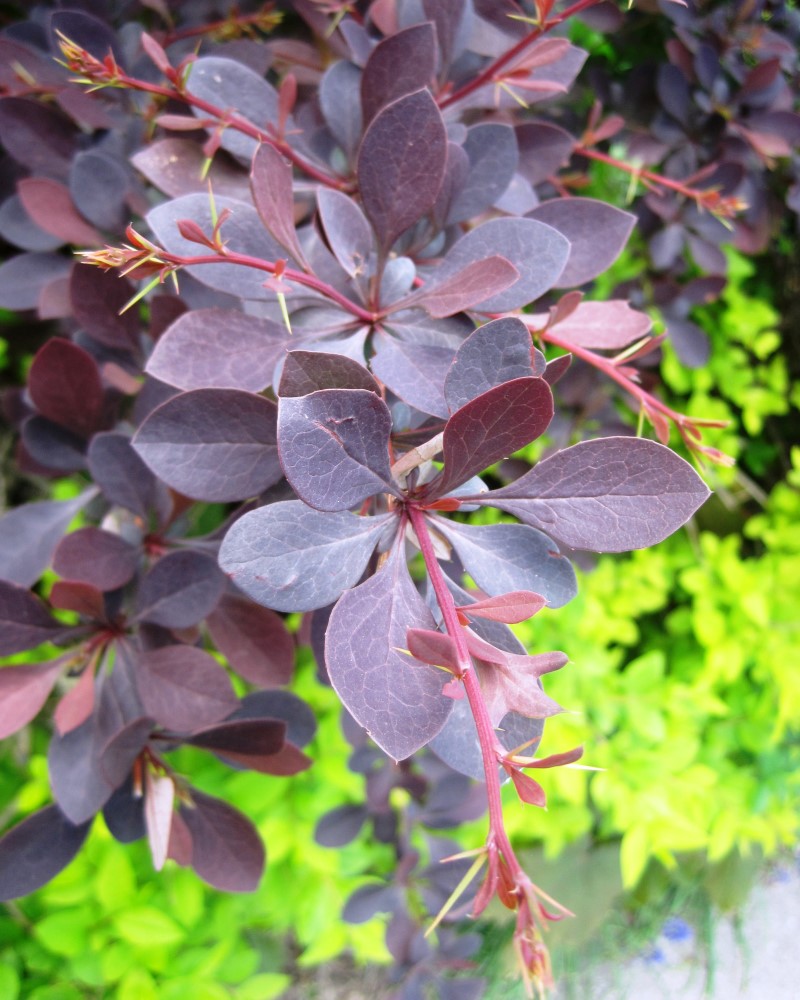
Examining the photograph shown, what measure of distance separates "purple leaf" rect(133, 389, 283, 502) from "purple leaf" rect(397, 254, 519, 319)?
0.11 m

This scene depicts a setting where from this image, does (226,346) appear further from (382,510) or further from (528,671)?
(528,671)

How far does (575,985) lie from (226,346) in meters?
1.79

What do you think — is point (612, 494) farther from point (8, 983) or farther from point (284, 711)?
point (8, 983)

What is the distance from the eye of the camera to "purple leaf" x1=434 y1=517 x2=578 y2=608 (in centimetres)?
37

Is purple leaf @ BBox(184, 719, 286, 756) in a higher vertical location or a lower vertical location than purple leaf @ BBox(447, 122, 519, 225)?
lower

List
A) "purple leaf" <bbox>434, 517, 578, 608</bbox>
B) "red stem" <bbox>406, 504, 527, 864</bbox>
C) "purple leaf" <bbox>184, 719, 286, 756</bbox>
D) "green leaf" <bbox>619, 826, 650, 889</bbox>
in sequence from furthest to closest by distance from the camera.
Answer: "green leaf" <bbox>619, 826, 650, 889</bbox> < "purple leaf" <bbox>184, 719, 286, 756</bbox> < "purple leaf" <bbox>434, 517, 578, 608</bbox> < "red stem" <bbox>406, 504, 527, 864</bbox>

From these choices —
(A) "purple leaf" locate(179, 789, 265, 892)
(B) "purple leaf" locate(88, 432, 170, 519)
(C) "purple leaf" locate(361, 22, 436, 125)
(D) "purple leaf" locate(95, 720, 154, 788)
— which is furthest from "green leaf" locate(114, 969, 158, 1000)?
(C) "purple leaf" locate(361, 22, 436, 125)

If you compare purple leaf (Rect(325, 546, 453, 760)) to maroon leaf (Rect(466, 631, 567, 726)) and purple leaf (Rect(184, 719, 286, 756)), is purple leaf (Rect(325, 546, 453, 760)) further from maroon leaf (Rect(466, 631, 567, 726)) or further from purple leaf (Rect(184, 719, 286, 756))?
purple leaf (Rect(184, 719, 286, 756))

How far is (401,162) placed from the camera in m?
0.40

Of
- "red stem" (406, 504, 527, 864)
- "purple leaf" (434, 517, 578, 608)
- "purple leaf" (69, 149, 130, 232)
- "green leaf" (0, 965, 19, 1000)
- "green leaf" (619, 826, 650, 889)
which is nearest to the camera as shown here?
"red stem" (406, 504, 527, 864)

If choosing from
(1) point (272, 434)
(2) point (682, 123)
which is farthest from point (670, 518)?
(2) point (682, 123)

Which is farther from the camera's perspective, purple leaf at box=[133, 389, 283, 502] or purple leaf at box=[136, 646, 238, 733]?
purple leaf at box=[136, 646, 238, 733]

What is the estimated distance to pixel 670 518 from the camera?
333 mm

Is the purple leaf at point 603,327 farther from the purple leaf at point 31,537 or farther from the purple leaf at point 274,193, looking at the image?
the purple leaf at point 31,537
